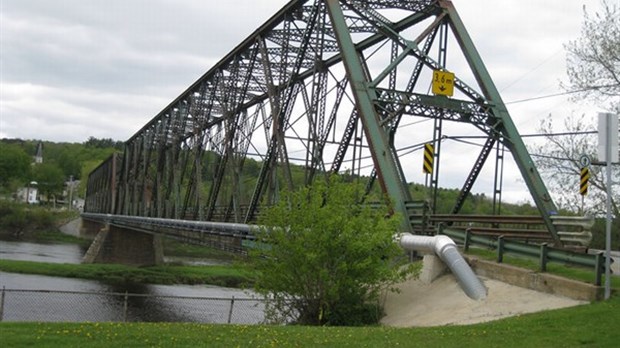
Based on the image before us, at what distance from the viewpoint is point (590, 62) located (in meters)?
29.0

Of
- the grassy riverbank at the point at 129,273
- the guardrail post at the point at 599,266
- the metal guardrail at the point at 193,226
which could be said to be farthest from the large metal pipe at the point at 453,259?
the grassy riverbank at the point at 129,273

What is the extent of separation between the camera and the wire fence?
107ft

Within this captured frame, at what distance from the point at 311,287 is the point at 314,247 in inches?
44.3

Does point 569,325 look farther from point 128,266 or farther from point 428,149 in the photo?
point 128,266

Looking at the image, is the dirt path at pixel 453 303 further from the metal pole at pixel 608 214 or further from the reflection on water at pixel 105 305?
the reflection on water at pixel 105 305

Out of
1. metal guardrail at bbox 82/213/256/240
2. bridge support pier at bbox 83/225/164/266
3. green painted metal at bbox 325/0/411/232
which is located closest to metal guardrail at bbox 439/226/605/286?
green painted metal at bbox 325/0/411/232

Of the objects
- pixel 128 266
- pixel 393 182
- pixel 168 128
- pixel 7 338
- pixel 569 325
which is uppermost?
pixel 168 128

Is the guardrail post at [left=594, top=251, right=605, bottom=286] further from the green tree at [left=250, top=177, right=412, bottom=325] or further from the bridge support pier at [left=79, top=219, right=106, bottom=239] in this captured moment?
the bridge support pier at [left=79, top=219, right=106, bottom=239]

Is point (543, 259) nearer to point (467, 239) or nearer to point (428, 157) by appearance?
point (467, 239)

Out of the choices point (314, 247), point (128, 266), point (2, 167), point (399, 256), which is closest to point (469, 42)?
point (399, 256)

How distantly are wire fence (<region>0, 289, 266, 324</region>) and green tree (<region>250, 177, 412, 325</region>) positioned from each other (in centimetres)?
1158

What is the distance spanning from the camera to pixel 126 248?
261 ft

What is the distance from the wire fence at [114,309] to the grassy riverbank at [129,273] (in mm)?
13746

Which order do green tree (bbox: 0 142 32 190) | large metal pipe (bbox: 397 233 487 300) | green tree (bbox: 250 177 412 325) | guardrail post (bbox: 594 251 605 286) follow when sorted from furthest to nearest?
green tree (bbox: 0 142 32 190) → green tree (bbox: 250 177 412 325) → large metal pipe (bbox: 397 233 487 300) → guardrail post (bbox: 594 251 605 286)
